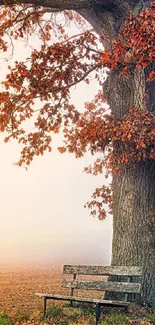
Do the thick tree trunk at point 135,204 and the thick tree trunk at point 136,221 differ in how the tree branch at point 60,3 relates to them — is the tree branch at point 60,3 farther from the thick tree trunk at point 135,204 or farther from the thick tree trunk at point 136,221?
the thick tree trunk at point 136,221

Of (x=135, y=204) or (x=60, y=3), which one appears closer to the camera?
(x=135, y=204)

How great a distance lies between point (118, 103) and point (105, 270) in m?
4.43

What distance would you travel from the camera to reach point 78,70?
11.9m

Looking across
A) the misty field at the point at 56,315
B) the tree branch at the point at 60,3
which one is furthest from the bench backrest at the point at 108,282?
the tree branch at the point at 60,3

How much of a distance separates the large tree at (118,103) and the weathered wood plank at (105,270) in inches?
36.0

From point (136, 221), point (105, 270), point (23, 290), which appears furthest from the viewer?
point (23, 290)

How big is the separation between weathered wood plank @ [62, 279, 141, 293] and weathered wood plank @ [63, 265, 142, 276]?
0.92 feet

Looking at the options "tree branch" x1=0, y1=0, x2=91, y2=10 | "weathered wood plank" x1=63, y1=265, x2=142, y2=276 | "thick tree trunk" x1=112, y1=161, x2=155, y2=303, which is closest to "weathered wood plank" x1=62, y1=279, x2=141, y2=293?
"weathered wood plank" x1=63, y1=265, x2=142, y2=276

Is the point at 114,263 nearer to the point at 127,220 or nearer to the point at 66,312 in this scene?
the point at 127,220

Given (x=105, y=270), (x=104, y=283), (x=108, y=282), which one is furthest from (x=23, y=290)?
(x=108, y=282)

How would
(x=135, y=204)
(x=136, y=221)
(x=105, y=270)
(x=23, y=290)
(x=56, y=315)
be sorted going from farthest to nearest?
1. (x=23, y=290)
2. (x=135, y=204)
3. (x=136, y=221)
4. (x=105, y=270)
5. (x=56, y=315)

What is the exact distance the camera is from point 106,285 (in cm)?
990

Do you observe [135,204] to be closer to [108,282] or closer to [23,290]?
[108,282]

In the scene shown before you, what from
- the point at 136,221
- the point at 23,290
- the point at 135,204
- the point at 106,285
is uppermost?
the point at 135,204
